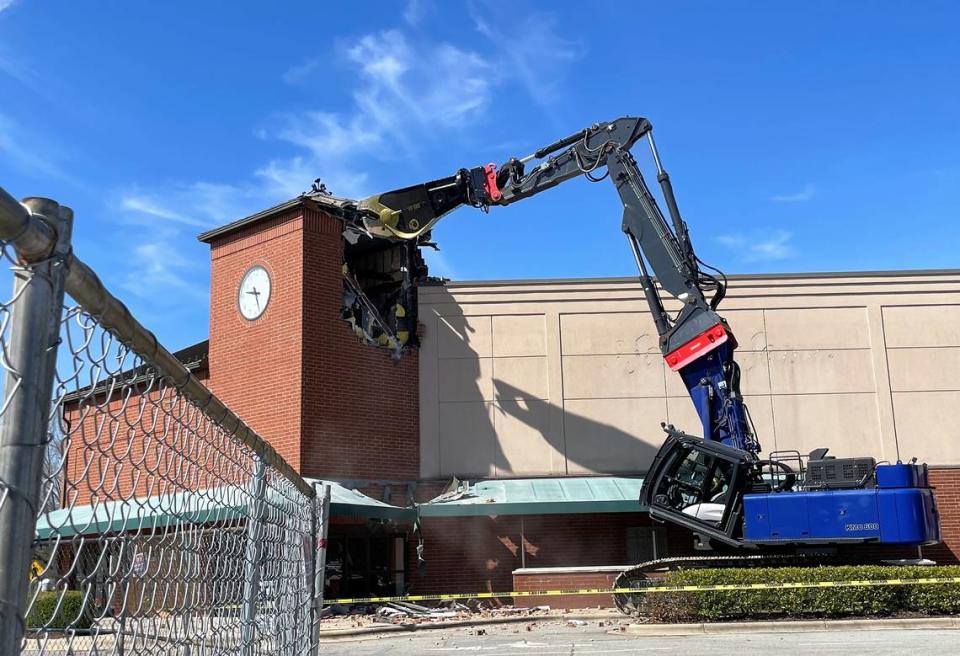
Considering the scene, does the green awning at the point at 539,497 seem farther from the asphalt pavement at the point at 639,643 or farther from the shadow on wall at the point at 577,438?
the asphalt pavement at the point at 639,643

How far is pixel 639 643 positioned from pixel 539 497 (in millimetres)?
7275

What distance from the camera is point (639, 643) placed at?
513 inches

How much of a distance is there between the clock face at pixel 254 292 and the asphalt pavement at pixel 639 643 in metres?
8.81

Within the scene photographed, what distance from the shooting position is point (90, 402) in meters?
2.29

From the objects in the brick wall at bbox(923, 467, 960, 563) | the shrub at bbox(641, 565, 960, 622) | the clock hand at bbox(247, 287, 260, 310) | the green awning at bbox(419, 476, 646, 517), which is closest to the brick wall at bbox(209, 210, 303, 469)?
the clock hand at bbox(247, 287, 260, 310)

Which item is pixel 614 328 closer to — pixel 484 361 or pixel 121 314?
pixel 484 361

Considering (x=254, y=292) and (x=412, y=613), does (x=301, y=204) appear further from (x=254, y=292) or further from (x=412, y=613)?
(x=412, y=613)

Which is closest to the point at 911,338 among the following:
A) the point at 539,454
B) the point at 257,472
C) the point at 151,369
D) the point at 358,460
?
the point at 539,454

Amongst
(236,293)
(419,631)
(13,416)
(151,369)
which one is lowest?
(419,631)

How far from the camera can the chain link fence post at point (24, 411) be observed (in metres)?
1.71

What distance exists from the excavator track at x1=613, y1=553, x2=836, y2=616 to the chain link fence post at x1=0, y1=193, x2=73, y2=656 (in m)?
15.6

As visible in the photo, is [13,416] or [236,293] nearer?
[13,416]

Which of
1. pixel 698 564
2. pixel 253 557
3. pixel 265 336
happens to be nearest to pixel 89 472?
pixel 253 557

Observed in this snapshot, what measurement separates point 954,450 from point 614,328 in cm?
830
